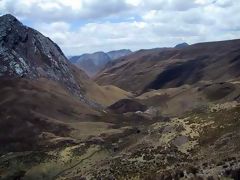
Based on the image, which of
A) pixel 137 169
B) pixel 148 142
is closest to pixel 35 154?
pixel 148 142

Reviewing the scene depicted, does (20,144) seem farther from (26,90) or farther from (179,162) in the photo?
(179,162)

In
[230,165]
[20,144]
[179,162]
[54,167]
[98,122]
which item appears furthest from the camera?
[98,122]

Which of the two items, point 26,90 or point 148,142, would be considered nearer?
point 148,142

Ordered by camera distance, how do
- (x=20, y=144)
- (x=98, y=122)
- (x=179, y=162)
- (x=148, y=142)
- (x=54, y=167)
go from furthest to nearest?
(x=98, y=122) < (x=20, y=144) < (x=54, y=167) < (x=148, y=142) < (x=179, y=162)

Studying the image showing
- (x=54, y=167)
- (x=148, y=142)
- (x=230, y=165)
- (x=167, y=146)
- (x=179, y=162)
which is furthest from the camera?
(x=54, y=167)

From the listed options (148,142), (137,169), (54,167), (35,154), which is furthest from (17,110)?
(137,169)

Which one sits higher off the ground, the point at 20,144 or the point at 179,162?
the point at 179,162

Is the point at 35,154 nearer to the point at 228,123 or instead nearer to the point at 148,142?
the point at 148,142

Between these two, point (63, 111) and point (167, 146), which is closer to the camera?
point (167, 146)

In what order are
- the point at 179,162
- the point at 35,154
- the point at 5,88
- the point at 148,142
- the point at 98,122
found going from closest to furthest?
the point at 179,162
the point at 148,142
the point at 35,154
the point at 98,122
the point at 5,88
